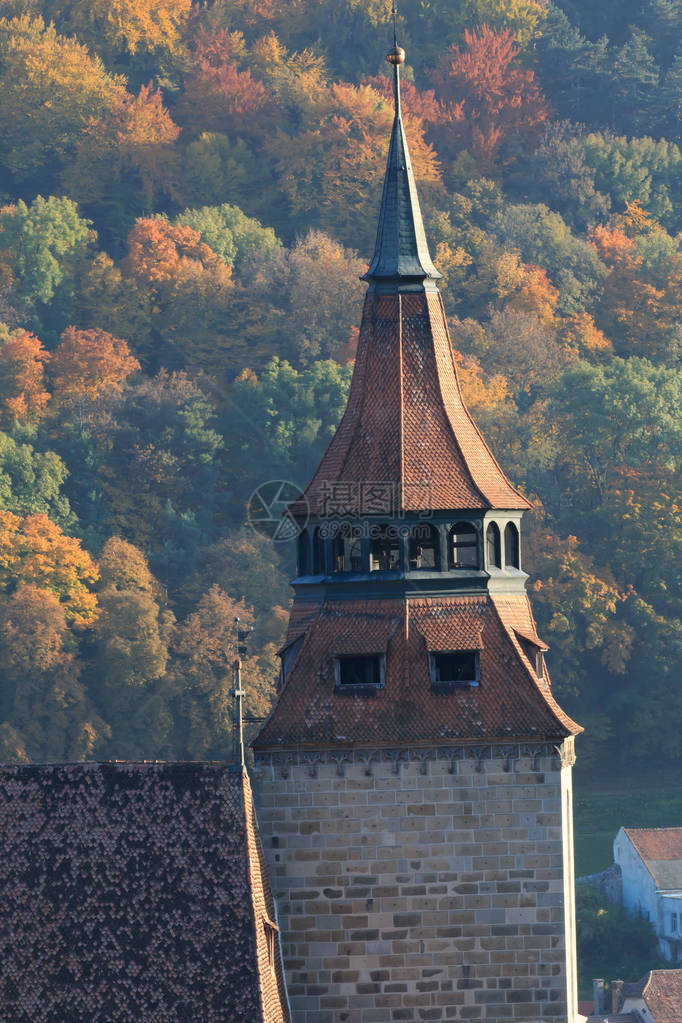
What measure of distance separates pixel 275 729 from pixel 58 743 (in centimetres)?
5959

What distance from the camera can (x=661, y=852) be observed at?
101375mm

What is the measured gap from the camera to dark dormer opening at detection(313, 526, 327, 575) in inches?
2034

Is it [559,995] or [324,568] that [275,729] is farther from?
[559,995]

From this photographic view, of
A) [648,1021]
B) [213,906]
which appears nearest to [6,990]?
[213,906]

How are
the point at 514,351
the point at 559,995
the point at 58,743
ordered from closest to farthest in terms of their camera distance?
the point at 559,995 < the point at 58,743 < the point at 514,351

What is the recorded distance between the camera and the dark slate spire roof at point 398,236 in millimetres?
52500

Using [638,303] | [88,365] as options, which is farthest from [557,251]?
[88,365]

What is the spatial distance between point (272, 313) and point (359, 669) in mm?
94485

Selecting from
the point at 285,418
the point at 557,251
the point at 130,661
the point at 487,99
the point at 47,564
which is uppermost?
the point at 487,99

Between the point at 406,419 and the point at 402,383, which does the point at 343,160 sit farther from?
the point at 406,419

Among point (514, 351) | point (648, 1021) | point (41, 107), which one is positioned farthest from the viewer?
point (41, 107)

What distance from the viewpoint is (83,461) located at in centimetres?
13125

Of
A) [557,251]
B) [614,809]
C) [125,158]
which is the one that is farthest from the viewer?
[125,158]

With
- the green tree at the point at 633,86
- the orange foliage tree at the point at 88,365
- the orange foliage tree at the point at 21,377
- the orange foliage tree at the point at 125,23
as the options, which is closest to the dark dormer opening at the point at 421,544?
the orange foliage tree at the point at 21,377
